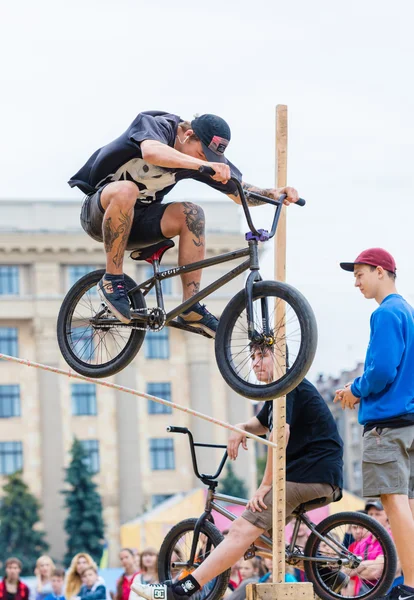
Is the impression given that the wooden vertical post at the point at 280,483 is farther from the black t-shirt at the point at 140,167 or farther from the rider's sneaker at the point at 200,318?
the rider's sneaker at the point at 200,318

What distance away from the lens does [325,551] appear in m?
8.37

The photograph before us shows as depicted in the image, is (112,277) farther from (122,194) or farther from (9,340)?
(9,340)

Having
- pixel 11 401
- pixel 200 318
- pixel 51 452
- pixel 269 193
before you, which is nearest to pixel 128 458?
pixel 51 452

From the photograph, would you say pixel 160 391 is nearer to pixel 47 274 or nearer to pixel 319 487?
pixel 47 274

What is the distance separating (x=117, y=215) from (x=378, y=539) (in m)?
2.83

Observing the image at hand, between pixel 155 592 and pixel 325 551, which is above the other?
pixel 325 551

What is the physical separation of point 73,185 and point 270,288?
182cm

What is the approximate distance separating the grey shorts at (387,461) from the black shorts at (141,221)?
2063mm

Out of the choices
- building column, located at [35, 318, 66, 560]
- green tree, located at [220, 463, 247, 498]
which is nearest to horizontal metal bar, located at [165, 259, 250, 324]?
green tree, located at [220, 463, 247, 498]

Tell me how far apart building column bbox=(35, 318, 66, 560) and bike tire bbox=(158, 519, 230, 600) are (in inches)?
2169

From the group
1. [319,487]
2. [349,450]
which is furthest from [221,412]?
[319,487]

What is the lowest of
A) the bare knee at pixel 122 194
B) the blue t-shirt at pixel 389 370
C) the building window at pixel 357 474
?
the building window at pixel 357 474

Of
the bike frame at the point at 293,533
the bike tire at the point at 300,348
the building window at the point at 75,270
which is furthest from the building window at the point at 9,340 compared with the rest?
the bike tire at the point at 300,348

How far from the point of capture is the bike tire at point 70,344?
8264 millimetres
